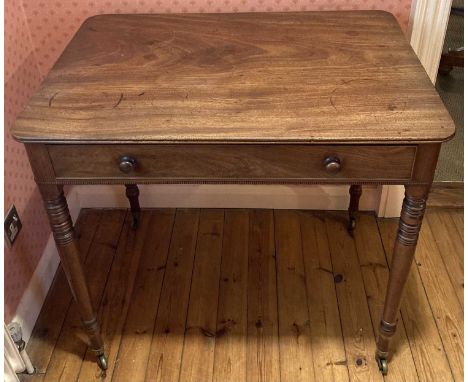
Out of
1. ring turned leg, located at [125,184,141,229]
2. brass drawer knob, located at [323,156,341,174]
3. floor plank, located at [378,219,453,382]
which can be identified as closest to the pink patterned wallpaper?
ring turned leg, located at [125,184,141,229]

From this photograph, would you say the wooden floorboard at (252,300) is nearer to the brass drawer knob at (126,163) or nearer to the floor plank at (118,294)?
the floor plank at (118,294)

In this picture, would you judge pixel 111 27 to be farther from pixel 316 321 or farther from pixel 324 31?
pixel 316 321

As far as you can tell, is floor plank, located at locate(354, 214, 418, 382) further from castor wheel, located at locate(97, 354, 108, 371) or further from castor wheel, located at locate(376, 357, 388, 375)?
castor wheel, located at locate(97, 354, 108, 371)

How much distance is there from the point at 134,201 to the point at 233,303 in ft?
1.77

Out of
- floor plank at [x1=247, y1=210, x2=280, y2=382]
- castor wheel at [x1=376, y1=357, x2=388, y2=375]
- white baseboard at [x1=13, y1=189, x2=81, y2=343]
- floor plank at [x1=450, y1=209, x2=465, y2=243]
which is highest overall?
white baseboard at [x1=13, y1=189, x2=81, y2=343]

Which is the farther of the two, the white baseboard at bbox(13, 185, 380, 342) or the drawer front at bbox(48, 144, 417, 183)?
the white baseboard at bbox(13, 185, 380, 342)

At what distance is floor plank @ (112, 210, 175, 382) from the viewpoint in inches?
59.1

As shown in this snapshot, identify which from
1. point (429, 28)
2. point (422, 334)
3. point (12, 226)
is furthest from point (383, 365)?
point (12, 226)

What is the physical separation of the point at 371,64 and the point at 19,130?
2.68ft

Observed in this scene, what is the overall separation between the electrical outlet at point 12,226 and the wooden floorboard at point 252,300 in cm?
31

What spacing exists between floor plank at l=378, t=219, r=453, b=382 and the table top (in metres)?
0.77

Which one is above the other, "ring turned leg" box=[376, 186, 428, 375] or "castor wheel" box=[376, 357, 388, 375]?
"ring turned leg" box=[376, 186, 428, 375]

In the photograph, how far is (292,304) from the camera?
1.65m

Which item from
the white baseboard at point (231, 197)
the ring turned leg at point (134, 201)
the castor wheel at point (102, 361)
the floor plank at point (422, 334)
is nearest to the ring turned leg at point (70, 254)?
the castor wheel at point (102, 361)
